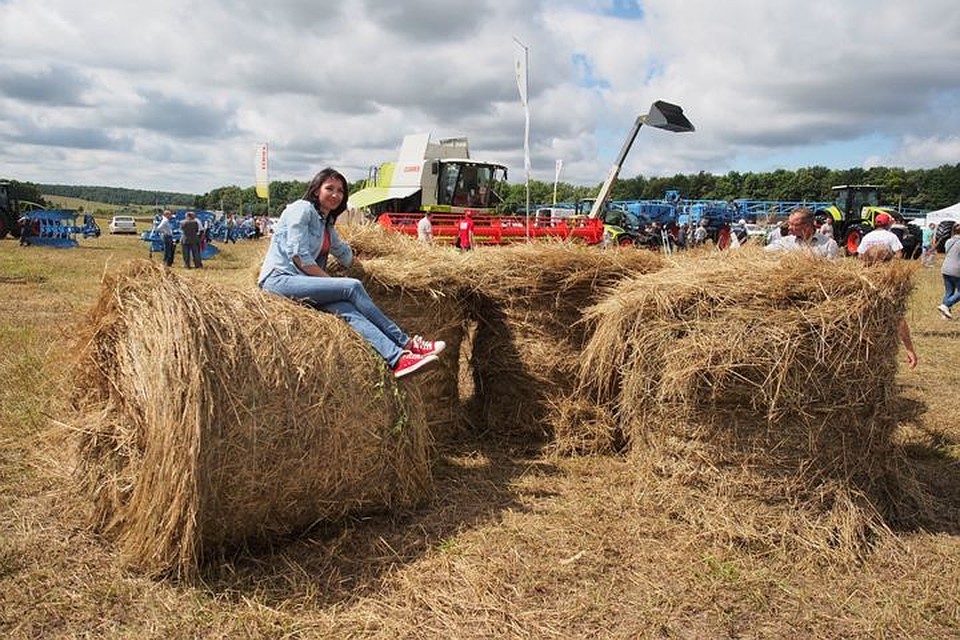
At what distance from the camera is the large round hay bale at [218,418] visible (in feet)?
10.3

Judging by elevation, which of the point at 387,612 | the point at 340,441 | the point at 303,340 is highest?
the point at 303,340

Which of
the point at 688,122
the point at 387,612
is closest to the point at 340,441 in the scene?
the point at 387,612

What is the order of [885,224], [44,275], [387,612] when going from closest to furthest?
[387,612], [885,224], [44,275]

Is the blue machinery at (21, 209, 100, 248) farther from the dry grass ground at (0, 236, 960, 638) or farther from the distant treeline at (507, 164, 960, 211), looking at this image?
the distant treeline at (507, 164, 960, 211)

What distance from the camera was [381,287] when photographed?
4.79 m

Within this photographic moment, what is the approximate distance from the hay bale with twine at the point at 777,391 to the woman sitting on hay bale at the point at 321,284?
1422mm

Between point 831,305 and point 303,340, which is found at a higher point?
point 831,305

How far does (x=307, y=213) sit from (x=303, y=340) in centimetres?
100

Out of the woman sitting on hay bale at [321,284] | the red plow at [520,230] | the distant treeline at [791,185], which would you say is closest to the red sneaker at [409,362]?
the woman sitting on hay bale at [321,284]

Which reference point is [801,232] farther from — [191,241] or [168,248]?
[168,248]

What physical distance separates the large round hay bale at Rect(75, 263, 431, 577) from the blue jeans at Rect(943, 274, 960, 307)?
11.4m

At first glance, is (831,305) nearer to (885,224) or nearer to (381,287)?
(381,287)

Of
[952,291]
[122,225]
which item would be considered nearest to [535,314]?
[952,291]

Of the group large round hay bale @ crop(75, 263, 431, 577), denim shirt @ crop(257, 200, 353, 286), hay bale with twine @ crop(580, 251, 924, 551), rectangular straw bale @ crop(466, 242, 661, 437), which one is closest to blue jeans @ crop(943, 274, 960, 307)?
rectangular straw bale @ crop(466, 242, 661, 437)
